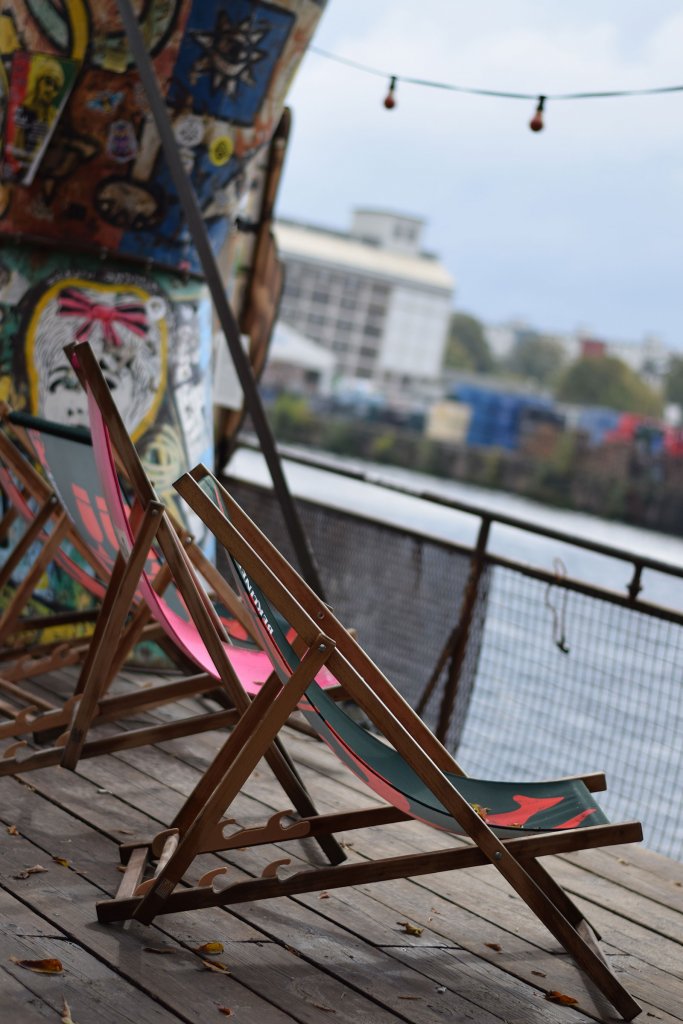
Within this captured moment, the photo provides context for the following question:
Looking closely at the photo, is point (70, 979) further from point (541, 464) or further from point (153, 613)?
point (541, 464)

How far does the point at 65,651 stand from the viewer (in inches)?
166

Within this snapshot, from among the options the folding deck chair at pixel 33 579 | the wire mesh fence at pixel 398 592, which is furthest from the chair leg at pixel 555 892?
the wire mesh fence at pixel 398 592

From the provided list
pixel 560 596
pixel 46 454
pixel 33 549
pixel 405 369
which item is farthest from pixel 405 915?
pixel 405 369

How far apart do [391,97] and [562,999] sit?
3939 millimetres

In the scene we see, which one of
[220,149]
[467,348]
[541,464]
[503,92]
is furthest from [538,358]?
[220,149]

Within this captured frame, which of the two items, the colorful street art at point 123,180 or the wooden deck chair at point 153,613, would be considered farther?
the colorful street art at point 123,180

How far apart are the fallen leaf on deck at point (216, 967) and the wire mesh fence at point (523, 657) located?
232cm

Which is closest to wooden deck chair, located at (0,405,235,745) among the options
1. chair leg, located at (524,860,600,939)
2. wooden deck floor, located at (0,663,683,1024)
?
wooden deck floor, located at (0,663,683,1024)

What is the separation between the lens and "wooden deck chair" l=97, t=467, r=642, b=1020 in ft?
8.34

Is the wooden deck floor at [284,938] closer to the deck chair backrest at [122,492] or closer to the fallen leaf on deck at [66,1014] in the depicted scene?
the fallen leaf on deck at [66,1014]

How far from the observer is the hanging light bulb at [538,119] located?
16.4 ft

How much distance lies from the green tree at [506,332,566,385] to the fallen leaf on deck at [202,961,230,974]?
503 ft

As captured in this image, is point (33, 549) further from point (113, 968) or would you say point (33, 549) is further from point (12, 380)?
point (113, 968)

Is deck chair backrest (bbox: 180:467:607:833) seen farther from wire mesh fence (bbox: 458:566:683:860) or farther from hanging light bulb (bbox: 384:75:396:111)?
hanging light bulb (bbox: 384:75:396:111)
